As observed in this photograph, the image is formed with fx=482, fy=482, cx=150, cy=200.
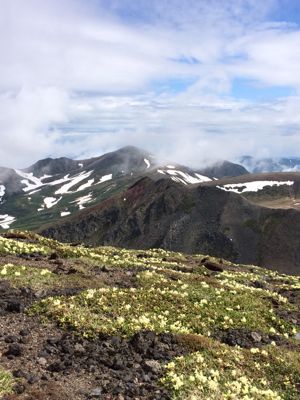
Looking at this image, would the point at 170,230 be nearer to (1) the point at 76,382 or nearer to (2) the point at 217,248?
(2) the point at 217,248

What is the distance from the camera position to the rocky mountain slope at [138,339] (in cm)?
1638

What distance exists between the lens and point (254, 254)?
154 metres

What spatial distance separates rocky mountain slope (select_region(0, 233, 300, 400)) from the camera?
53.7 ft

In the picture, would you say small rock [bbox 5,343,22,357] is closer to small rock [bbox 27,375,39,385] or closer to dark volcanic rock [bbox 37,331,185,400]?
dark volcanic rock [bbox 37,331,185,400]

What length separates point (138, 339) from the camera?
1980 cm

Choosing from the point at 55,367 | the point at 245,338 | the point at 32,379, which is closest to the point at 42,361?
the point at 55,367

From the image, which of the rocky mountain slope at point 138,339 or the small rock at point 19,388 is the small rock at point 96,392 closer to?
the rocky mountain slope at point 138,339

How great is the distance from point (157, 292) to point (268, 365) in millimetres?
8685

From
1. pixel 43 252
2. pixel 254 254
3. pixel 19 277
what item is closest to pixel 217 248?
pixel 254 254

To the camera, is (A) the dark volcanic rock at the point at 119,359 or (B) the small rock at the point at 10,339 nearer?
(A) the dark volcanic rock at the point at 119,359

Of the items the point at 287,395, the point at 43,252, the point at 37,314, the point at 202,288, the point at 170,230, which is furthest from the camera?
the point at 170,230

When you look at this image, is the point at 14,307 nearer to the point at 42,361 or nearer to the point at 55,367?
the point at 42,361

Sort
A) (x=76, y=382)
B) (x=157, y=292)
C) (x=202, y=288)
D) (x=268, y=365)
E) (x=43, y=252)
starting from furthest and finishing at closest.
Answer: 1. (x=43, y=252)
2. (x=202, y=288)
3. (x=157, y=292)
4. (x=268, y=365)
5. (x=76, y=382)

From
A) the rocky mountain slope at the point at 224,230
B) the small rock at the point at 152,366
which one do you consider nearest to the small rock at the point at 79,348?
the small rock at the point at 152,366
